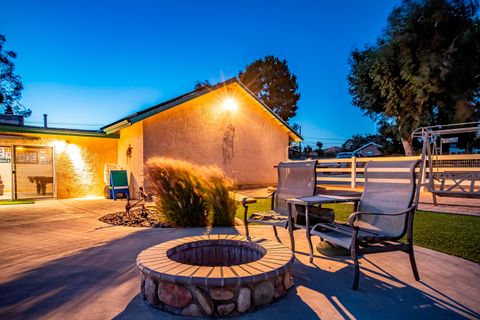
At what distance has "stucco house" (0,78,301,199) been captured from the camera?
10.2m

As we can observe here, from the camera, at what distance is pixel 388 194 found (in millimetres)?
3256

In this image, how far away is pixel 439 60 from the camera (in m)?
17.1

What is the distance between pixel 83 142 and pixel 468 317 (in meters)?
12.1

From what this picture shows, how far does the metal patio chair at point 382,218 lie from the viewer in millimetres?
2732

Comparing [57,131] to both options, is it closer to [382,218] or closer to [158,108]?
[158,108]

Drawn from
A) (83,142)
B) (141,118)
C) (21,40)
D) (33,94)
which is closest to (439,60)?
(141,118)

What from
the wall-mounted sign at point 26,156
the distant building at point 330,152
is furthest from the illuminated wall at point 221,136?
the distant building at point 330,152

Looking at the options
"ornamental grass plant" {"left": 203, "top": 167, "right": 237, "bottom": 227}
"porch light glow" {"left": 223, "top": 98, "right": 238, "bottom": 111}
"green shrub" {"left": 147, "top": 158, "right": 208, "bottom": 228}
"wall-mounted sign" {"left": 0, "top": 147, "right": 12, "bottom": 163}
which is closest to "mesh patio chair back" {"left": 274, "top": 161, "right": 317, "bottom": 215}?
"ornamental grass plant" {"left": 203, "top": 167, "right": 237, "bottom": 227}

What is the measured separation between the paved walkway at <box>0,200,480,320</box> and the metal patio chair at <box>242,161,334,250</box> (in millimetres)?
491

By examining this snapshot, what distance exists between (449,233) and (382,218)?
8.04ft

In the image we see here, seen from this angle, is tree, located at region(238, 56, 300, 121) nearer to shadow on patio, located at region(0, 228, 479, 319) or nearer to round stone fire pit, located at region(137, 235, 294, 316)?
shadow on patio, located at region(0, 228, 479, 319)

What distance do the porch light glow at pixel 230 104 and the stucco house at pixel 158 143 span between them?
4 centimetres

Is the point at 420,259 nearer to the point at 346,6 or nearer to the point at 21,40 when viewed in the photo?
the point at 21,40

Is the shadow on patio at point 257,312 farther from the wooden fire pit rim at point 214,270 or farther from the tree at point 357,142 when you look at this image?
the tree at point 357,142
